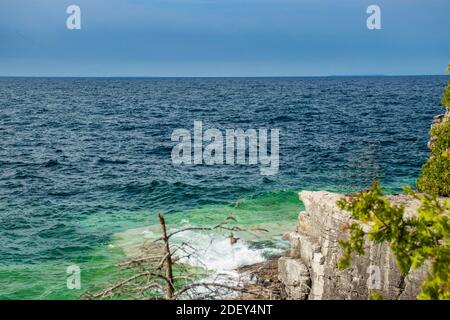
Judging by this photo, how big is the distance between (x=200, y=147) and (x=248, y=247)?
3231 cm

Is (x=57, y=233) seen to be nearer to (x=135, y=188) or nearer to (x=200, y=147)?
(x=135, y=188)

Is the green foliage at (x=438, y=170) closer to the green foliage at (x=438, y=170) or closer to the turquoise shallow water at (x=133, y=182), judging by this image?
the green foliage at (x=438, y=170)

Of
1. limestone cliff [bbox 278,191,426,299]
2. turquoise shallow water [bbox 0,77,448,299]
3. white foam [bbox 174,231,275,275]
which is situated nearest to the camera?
limestone cliff [bbox 278,191,426,299]

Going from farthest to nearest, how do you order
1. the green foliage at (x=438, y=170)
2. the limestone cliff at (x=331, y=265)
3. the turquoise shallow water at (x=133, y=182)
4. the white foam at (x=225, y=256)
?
the turquoise shallow water at (x=133, y=182) < the white foam at (x=225, y=256) < the green foliage at (x=438, y=170) < the limestone cliff at (x=331, y=265)

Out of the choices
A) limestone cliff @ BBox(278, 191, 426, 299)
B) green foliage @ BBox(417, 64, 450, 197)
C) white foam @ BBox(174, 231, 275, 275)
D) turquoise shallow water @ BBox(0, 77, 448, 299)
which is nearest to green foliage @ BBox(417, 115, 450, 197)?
green foliage @ BBox(417, 64, 450, 197)

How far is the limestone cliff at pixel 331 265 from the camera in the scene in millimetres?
15797

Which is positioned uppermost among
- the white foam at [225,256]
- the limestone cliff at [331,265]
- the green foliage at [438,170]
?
the green foliage at [438,170]

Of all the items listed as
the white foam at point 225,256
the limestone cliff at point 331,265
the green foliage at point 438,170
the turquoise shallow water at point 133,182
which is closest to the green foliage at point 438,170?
the green foliage at point 438,170

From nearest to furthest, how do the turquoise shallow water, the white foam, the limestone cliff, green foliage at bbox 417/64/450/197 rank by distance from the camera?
the limestone cliff → green foliage at bbox 417/64/450/197 → the white foam → the turquoise shallow water

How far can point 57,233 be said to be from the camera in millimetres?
28812

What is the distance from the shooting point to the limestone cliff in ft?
51.8

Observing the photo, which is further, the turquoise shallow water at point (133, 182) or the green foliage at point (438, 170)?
the turquoise shallow water at point (133, 182)

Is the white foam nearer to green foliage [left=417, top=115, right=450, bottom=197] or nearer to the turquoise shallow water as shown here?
the turquoise shallow water
